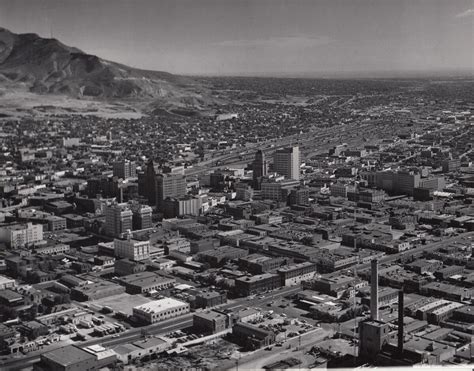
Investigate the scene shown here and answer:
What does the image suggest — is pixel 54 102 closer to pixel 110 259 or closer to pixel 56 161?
pixel 56 161

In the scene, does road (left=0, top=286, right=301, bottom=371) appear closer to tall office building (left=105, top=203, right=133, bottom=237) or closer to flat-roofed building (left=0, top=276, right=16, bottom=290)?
flat-roofed building (left=0, top=276, right=16, bottom=290)

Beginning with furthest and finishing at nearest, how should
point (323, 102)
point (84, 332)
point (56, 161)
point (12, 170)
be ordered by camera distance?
point (323, 102)
point (56, 161)
point (12, 170)
point (84, 332)

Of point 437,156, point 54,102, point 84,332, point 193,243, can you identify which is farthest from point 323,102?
point 84,332

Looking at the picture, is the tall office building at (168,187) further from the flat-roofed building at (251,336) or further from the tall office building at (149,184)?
the flat-roofed building at (251,336)

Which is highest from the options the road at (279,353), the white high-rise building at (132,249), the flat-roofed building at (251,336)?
the white high-rise building at (132,249)

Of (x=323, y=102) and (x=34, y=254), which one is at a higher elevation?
(x=323, y=102)

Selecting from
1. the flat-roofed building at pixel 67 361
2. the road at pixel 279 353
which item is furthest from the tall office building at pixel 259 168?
the flat-roofed building at pixel 67 361
